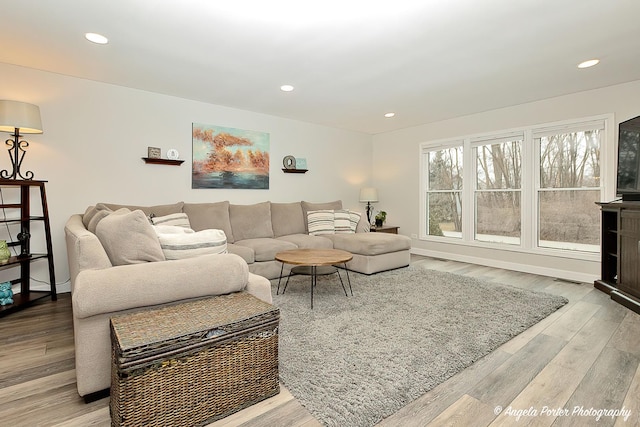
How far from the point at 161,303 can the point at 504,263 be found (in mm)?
4602

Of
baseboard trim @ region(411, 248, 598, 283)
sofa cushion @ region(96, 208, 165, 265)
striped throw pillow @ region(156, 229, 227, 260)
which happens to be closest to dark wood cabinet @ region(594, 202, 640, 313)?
baseboard trim @ region(411, 248, 598, 283)

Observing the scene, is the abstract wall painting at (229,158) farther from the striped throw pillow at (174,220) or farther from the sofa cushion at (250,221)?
the striped throw pillow at (174,220)

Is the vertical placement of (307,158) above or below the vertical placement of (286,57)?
below

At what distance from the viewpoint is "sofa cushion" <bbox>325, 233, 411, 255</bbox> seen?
413 centimetres

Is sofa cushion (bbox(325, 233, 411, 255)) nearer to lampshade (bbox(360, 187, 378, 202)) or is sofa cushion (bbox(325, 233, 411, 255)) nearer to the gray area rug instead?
the gray area rug

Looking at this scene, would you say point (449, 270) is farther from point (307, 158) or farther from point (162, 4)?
point (162, 4)

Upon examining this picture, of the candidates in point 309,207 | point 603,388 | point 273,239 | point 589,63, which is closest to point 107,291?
point 603,388

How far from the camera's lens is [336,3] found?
2.12 metres

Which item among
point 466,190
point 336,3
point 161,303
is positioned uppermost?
point 336,3

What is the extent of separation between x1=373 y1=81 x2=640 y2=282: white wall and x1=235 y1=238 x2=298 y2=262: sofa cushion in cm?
272

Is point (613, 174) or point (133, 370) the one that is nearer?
point (133, 370)

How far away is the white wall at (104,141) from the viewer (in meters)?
3.34

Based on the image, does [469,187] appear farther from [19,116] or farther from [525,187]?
[19,116]

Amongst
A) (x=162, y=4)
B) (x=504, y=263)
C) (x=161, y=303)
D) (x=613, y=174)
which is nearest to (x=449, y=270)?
(x=504, y=263)
